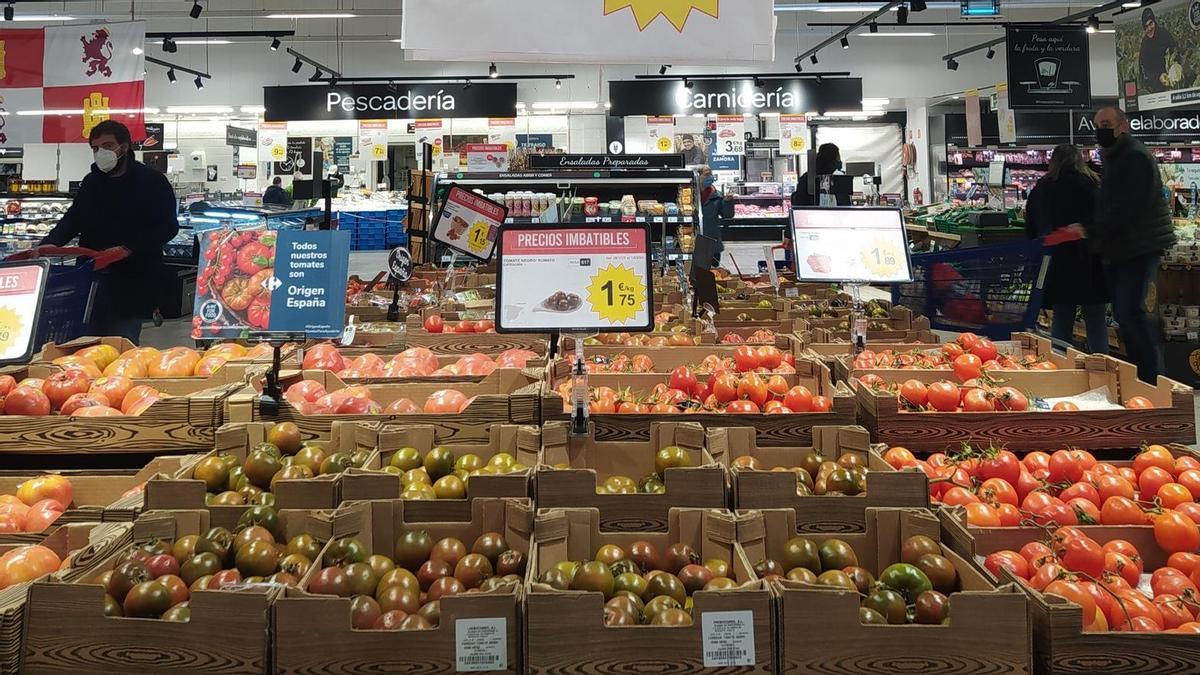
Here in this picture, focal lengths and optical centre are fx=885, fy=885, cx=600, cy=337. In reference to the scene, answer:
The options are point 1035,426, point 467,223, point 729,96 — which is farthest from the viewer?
point 729,96

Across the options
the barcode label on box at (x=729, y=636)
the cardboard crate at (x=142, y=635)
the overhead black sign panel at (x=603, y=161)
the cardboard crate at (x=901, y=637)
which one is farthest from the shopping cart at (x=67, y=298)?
the overhead black sign panel at (x=603, y=161)

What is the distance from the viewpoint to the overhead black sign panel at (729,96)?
1255cm

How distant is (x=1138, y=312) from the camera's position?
5.28m

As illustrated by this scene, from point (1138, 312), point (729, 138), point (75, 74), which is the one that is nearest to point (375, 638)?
point (1138, 312)

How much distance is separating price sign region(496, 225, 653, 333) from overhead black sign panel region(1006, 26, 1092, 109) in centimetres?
893

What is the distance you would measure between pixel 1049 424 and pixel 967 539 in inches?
47.0

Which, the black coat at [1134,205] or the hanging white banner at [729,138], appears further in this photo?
the hanging white banner at [729,138]

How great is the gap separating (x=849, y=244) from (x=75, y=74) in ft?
22.5

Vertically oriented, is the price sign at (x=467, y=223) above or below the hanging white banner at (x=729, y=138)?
below

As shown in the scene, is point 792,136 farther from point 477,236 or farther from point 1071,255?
point 477,236

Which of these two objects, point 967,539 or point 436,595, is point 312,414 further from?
point 967,539

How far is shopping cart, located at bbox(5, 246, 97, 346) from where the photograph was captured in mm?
4281

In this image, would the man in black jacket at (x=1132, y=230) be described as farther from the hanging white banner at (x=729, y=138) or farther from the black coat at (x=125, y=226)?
the hanging white banner at (x=729, y=138)

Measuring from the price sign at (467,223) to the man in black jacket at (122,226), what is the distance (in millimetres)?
1538
